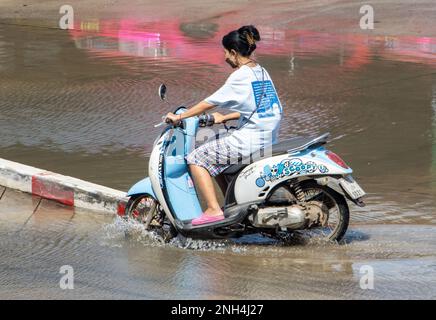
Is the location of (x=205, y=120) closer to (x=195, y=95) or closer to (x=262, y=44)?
(x=195, y=95)

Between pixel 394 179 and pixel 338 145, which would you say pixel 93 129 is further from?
pixel 394 179

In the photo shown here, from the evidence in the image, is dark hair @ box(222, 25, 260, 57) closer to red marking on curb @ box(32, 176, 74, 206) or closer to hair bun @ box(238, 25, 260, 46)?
hair bun @ box(238, 25, 260, 46)

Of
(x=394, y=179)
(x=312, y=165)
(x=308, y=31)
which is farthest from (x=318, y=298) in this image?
(x=308, y=31)

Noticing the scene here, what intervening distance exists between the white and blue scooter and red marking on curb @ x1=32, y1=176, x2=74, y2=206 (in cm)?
114

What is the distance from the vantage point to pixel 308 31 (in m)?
17.6

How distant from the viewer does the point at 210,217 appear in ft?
21.6

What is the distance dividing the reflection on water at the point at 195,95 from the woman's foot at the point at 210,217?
1.35m

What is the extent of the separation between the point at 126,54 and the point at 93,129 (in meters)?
5.17

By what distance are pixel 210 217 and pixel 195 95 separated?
225 inches

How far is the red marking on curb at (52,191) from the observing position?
7.73 m

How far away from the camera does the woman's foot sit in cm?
655

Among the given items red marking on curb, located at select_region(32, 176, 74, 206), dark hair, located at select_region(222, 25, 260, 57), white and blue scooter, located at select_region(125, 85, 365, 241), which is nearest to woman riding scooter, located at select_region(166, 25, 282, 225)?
dark hair, located at select_region(222, 25, 260, 57)

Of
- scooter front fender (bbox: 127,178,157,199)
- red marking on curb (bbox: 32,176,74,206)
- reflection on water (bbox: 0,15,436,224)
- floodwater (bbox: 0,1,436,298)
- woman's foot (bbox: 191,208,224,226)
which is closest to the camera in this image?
floodwater (bbox: 0,1,436,298)

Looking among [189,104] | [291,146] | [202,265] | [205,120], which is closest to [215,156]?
[205,120]
